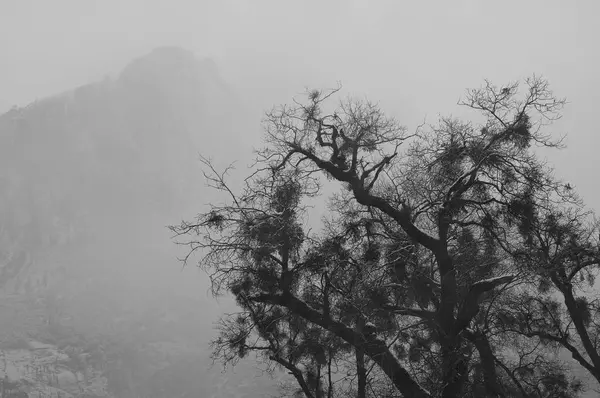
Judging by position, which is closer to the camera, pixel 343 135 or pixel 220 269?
pixel 220 269

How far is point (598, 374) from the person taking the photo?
1269 centimetres

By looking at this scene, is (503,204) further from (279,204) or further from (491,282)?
(279,204)

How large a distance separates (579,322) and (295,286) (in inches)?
361

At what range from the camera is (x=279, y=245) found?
8609 millimetres

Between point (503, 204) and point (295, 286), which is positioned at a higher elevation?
point (503, 204)

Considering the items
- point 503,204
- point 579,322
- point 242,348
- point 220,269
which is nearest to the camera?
point 220,269

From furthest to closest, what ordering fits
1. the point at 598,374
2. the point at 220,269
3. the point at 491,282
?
the point at 598,374, the point at 220,269, the point at 491,282

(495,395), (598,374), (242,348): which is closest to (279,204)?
(242,348)

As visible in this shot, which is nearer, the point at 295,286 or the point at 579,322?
the point at 295,286

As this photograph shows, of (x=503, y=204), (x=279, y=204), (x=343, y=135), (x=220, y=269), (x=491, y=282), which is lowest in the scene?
(x=491, y=282)

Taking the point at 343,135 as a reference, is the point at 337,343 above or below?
below

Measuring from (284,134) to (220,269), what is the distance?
3.38 meters

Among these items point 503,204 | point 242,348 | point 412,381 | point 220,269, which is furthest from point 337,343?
point 503,204

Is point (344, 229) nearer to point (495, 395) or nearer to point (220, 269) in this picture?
point (220, 269)
